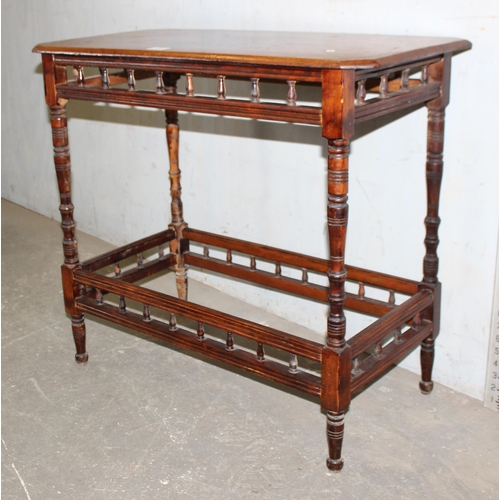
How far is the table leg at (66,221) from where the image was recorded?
2863 mm

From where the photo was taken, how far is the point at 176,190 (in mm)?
3439

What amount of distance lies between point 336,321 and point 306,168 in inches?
40.9

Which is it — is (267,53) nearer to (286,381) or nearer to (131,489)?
(286,381)

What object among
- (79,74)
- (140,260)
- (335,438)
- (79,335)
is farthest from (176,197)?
(335,438)

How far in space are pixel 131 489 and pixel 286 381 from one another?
1.95 ft

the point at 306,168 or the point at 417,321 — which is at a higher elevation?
the point at 306,168

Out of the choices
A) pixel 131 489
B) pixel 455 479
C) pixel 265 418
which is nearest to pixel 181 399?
pixel 265 418

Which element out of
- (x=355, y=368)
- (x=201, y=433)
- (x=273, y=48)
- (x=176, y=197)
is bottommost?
(x=201, y=433)

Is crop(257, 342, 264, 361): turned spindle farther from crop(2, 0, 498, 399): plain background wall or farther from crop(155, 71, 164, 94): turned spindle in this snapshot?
crop(155, 71, 164, 94): turned spindle

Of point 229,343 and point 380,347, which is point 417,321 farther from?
point 229,343

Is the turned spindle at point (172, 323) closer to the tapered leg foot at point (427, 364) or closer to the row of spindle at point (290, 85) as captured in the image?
the row of spindle at point (290, 85)

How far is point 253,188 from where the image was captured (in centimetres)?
346

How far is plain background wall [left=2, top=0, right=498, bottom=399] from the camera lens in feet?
8.54

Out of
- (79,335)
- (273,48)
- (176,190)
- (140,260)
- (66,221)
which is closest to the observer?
(273,48)
